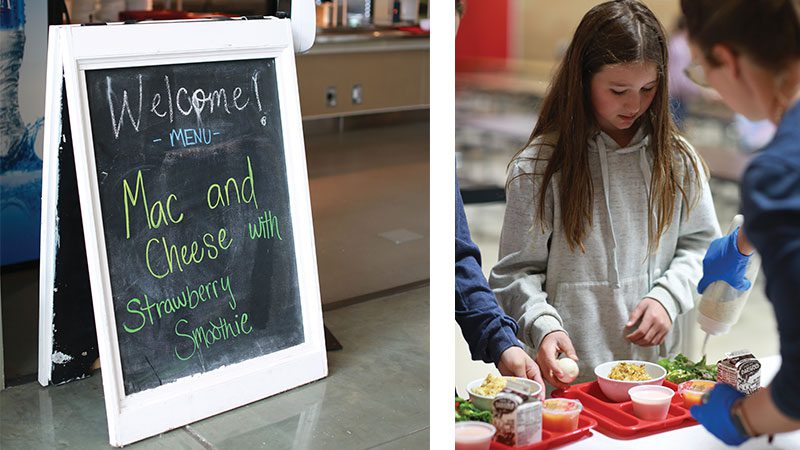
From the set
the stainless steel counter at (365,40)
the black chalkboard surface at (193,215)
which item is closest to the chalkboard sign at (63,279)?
the black chalkboard surface at (193,215)

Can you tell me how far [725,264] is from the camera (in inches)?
62.5

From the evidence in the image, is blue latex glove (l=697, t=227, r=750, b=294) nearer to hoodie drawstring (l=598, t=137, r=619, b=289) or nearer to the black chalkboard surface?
hoodie drawstring (l=598, t=137, r=619, b=289)

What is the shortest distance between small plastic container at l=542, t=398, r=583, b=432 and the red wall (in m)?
0.59

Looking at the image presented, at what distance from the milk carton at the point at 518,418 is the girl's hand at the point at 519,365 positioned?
0.03 m

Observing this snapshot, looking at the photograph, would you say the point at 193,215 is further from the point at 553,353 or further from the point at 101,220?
the point at 553,353

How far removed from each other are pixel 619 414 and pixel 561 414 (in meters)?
0.10

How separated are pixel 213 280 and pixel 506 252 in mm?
1572

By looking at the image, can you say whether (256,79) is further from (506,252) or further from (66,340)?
(506,252)

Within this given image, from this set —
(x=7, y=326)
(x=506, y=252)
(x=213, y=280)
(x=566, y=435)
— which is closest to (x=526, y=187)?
(x=506, y=252)

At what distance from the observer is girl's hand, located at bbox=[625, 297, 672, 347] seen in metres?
1.69

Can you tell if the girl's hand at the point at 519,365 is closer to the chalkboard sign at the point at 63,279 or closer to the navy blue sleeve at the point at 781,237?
the navy blue sleeve at the point at 781,237

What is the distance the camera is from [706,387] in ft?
5.38

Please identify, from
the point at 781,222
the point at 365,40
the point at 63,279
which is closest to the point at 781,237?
the point at 781,222

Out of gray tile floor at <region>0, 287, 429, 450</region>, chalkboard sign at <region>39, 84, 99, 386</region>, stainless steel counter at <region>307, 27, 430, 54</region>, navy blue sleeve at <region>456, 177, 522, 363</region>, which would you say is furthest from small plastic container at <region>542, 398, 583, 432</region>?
stainless steel counter at <region>307, 27, 430, 54</region>
